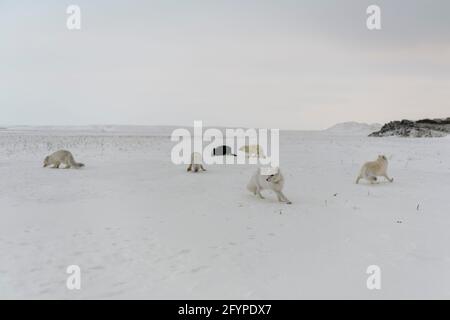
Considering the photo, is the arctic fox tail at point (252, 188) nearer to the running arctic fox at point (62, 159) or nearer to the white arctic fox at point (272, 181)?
the white arctic fox at point (272, 181)

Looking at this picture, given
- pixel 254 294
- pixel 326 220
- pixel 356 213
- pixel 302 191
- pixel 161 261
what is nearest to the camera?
pixel 254 294

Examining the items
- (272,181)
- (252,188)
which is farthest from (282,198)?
(252,188)

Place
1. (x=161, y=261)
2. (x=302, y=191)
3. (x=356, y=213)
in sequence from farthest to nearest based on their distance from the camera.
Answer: (x=302, y=191), (x=356, y=213), (x=161, y=261)

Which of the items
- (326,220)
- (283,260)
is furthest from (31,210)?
(326,220)

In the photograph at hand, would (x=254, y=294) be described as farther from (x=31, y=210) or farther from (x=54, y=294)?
(x=31, y=210)

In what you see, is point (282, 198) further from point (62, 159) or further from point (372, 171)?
point (62, 159)

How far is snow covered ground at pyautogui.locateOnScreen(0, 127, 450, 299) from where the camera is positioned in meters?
3.84

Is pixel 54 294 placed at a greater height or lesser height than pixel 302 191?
lesser

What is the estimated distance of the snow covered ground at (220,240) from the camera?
3.84 m

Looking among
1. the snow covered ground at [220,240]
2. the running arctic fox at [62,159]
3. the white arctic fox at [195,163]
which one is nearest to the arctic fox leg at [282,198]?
the snow covered ground at [220,240]

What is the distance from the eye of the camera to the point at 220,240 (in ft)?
17.3

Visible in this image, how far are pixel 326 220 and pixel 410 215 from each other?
164cm
